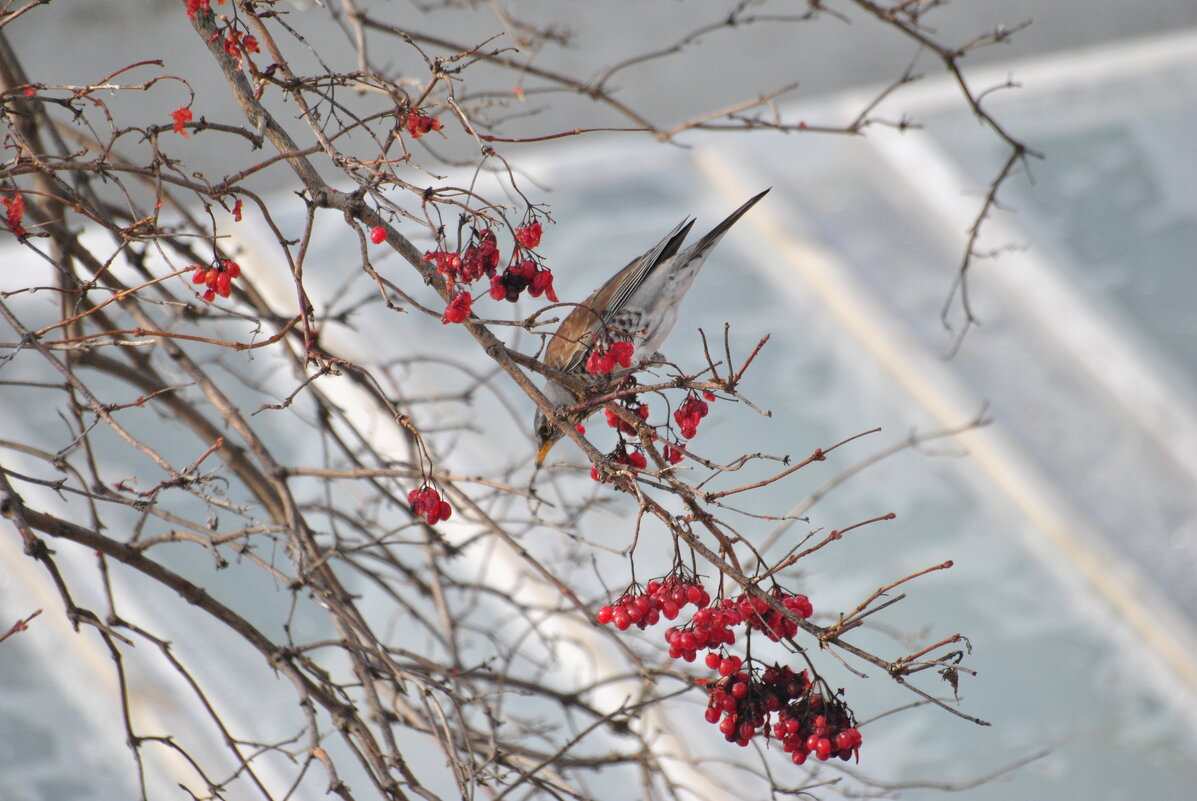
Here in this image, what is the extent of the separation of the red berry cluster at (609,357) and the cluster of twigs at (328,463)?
37mm

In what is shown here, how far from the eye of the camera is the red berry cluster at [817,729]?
1.03 m

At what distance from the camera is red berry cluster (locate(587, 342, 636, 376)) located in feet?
3.95

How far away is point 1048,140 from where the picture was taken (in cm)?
381

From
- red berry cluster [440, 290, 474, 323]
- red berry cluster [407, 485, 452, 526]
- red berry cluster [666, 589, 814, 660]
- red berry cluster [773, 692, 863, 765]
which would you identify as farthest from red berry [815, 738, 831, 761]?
red berry cluster [440, 290, 474, 323]

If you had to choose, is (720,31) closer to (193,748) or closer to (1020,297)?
(1020,297)

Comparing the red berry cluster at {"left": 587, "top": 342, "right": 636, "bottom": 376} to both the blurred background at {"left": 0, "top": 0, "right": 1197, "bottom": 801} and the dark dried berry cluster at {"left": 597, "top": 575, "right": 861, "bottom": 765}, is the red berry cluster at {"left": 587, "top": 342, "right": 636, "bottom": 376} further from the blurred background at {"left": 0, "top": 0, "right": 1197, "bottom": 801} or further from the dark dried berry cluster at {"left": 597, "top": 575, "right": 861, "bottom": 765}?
the blurred background at {"left": 0, "top": 0, "right": 1197, "bottom": 801}

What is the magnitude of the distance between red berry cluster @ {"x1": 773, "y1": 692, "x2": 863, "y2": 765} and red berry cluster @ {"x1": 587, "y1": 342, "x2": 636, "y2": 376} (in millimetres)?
427

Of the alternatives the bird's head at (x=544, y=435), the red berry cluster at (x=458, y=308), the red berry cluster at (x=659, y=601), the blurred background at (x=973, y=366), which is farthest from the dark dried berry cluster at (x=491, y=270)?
the blurred background at (x=973, y=366)

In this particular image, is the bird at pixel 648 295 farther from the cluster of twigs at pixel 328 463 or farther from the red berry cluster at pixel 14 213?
the red berry cluster at pixel 14 213

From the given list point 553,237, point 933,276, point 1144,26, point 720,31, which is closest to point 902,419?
point 933,276

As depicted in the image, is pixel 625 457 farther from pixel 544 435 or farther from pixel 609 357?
pixel 544 435

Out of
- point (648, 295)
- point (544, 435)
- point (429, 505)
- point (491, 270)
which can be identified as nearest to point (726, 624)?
point (429, 505)

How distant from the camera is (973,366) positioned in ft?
10.4

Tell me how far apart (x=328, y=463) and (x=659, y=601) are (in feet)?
3.27
